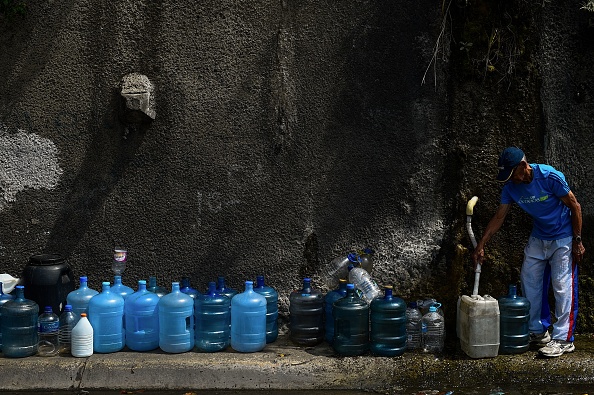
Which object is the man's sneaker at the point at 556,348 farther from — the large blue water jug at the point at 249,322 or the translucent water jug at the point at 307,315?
the large blue water jug at the point at 249,322

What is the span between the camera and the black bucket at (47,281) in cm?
666

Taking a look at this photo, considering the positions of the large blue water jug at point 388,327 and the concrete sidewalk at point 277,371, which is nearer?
the concrete sidewalk at point 277,371

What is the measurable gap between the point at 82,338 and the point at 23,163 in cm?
182

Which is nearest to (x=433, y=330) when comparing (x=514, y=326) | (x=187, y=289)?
(x=514, y=326)

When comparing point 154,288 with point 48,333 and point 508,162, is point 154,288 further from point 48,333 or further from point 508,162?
point 508,162

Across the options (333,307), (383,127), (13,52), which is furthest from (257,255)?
(13,52)

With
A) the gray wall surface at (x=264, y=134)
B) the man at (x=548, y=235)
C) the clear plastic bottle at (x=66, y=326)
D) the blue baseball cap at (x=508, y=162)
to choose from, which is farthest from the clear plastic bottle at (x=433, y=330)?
the clear plastic bottle at (x=66, y=326)

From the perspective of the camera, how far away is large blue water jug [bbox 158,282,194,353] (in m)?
6.46

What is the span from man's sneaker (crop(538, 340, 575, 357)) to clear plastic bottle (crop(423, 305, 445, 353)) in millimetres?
862

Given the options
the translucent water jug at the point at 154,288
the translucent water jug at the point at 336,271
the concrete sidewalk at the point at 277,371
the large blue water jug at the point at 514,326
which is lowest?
the concrete sidewalk at the point at 277,371

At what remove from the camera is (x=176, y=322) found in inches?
255

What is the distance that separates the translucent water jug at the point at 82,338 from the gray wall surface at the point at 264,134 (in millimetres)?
788

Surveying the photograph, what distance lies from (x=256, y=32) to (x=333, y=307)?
2.66 m

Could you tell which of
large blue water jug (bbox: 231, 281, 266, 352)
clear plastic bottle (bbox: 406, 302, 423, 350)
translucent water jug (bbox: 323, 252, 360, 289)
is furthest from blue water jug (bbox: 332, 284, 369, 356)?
large blue water jug (bbox: 231, 281, 266, 352)
